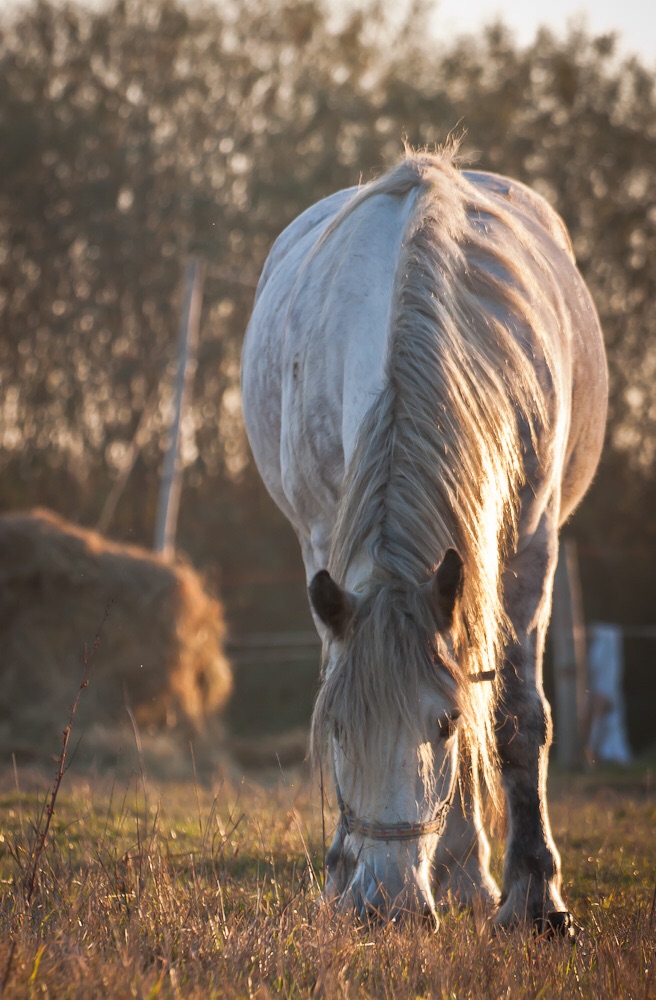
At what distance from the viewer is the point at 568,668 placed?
9.20 metres

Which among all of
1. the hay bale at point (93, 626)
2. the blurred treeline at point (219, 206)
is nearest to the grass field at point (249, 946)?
the hay bale at point (93, 626)

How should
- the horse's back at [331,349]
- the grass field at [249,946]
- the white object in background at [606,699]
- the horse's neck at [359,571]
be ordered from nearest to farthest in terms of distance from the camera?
the grass field at [249,946]
the horse's neck at [359,571]
the horse's back at [331,349]
the white object in background at [606,699]

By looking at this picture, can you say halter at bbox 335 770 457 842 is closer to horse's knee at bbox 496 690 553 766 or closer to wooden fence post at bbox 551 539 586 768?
horse's knee at bbox 496 690 553 766

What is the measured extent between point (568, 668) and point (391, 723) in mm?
7148

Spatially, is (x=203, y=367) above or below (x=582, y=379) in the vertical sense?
above

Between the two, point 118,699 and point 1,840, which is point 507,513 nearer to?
point 1,840

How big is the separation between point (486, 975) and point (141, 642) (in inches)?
234

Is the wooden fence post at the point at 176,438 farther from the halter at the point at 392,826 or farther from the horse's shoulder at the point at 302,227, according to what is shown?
the halter at the point at 392,826

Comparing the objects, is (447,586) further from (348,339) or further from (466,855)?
(466,855)

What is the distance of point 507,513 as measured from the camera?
10.1ft

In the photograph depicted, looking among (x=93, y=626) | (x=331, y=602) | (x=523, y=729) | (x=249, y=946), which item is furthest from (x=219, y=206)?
(x=249, y=946)

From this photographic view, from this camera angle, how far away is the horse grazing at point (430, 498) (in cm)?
239

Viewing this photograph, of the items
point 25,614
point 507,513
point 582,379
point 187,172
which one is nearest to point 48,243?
point 187,172

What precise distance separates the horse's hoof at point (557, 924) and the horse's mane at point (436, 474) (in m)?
0.43
